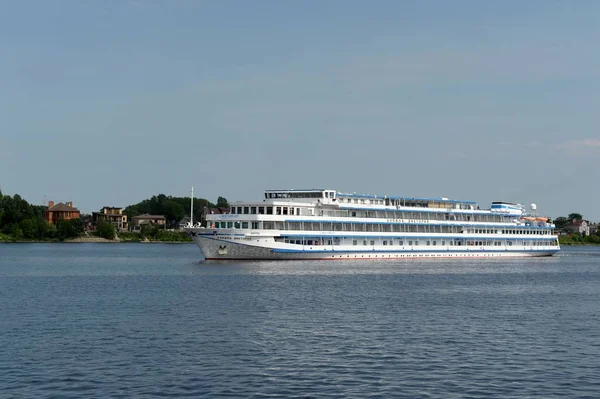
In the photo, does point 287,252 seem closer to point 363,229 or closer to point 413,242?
point 363,229

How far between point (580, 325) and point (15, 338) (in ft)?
106

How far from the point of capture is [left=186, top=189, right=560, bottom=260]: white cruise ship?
10156cm

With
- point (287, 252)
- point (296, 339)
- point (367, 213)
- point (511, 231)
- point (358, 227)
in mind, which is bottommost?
point (296, 339)

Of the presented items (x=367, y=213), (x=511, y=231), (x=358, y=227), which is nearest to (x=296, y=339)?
(x=358, y=227)

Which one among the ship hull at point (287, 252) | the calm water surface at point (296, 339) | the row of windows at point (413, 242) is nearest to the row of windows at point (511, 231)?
the row of windows at point (413, 242)

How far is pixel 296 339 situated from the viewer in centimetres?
4300

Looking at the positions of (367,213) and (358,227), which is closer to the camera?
(358,227)

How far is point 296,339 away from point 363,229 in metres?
70.9

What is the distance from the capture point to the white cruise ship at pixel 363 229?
102 metres

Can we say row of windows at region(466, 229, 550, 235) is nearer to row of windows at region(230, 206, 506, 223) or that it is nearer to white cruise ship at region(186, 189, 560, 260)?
white cruise ship at region(186, 189, 560, 260)

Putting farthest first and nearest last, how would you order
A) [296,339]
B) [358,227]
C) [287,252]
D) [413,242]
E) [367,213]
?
[413,242]
[367,213]
[358,227]
[287,252]
[296,339]

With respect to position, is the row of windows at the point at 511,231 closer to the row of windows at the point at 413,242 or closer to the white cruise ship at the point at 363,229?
the white cruise ship at the point at 363,229

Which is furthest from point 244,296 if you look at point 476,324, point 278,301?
point 476,324

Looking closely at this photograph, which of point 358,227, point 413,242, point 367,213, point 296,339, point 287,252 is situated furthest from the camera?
point 413,242
